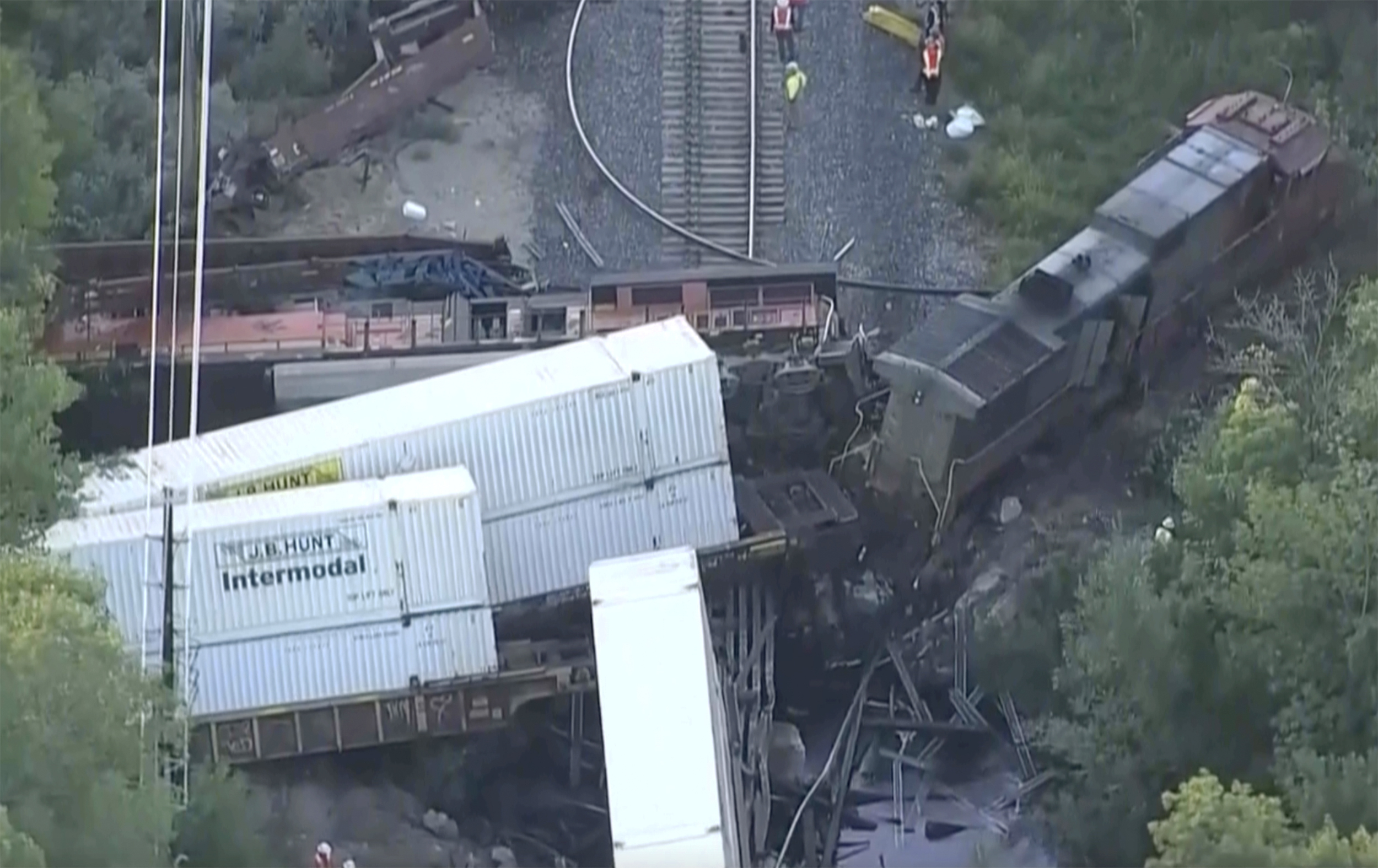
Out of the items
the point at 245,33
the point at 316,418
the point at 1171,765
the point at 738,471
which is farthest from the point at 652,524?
the point at 245,33

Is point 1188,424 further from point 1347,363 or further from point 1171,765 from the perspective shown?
point 1171,765

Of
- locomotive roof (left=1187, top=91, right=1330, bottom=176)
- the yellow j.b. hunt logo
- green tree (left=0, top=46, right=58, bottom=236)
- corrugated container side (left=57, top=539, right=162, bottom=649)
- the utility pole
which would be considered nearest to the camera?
the utility pole

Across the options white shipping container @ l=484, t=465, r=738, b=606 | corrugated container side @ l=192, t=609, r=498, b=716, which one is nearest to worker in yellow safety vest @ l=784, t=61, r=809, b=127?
white shipping container @ l=484, t=465, r=738, b=606

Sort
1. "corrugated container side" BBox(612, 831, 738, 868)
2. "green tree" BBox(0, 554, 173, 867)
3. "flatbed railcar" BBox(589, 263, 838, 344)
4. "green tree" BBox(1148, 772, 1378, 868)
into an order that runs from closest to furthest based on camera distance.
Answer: "green tree" BBox(0, 554, 173, 867) → "green tree" BBox(1148, 772, 1378, 868) → "corrugated container side" BBox(612, 831, 738, 868) → "flatbed railcar" BBox(589, 263, 838, 344)

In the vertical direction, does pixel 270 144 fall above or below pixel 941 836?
above

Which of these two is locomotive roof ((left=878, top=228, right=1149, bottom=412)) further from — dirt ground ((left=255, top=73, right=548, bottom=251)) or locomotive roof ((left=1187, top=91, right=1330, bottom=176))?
dirt ground ((left=255, top=73, right=548, bottom=251))

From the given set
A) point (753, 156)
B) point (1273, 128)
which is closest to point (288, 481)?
point (753, 156)

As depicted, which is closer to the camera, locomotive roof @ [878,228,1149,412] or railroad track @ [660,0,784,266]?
locomotive roof @ [878,228,1149,412]
